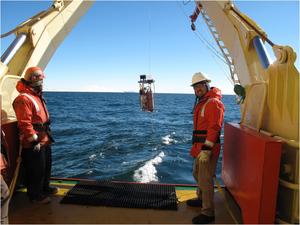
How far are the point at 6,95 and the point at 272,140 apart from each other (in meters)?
3.57

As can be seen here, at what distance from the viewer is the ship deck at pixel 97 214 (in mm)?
3696

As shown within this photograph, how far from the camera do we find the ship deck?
12.1ft

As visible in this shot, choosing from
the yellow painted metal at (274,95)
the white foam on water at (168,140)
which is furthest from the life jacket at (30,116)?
the white foam on water at (168,140)

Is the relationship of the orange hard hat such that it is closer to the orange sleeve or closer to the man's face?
the man's face

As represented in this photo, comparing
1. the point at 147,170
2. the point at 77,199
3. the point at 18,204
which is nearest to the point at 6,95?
the point at 18,204

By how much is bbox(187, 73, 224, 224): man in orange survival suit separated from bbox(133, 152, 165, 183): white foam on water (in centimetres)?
505

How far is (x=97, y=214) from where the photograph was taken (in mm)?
3895

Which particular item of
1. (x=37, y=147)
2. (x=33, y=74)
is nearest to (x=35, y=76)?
(x=33, y=74)

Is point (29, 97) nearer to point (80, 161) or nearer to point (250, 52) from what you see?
point (250, 52)

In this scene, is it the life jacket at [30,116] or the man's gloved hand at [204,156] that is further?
the life jacket at [30,116]

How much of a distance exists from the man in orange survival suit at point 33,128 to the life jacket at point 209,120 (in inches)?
81.7

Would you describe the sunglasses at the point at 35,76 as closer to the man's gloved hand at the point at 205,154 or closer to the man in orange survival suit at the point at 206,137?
the man in orange survival suit at the point at 206,137

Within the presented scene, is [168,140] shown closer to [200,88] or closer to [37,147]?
[200,88]

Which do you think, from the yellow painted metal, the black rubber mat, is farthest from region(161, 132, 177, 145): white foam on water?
the yellow painted metal
